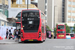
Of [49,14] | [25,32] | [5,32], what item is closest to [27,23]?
[25,32]

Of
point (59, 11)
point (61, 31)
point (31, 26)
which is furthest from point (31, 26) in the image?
point (59, 11)

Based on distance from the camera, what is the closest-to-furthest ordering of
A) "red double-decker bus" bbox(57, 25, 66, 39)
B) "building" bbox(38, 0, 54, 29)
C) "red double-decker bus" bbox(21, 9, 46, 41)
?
1. "red double-decker bus" bbox(21, 9, 46, 41)
2. "red double-decker bus" bbox(57, 25, 66, 39)
3. "building" bbox(38, 0, 54, 29)

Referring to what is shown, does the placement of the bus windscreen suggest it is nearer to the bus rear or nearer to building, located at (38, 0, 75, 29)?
the bus rear

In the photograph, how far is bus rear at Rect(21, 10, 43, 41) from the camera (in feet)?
73.5

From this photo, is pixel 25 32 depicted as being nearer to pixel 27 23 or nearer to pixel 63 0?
pixel 27 23

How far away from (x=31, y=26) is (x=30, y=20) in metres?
0.68

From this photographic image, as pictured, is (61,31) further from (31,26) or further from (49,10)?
(49,10)

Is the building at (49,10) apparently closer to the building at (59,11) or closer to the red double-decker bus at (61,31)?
the building at (59,11)

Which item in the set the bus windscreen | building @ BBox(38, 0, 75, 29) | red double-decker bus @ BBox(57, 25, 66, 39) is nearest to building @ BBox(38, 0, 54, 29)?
building @ BBox(38, 0, 75, 29)

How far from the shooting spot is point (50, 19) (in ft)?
377

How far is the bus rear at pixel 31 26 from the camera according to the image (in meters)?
22.4

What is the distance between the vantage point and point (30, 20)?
2272cm

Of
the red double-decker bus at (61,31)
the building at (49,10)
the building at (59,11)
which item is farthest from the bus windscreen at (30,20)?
the building at (49,10)

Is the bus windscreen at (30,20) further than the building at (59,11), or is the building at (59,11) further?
the building at (59,11)
